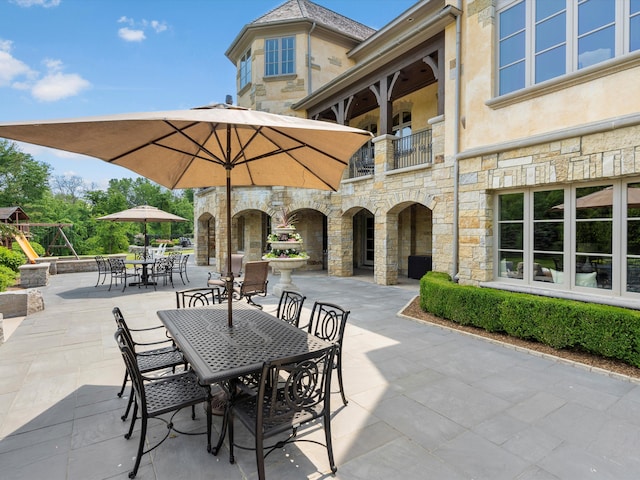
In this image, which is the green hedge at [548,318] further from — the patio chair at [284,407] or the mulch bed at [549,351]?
the patio chair at [284,407]

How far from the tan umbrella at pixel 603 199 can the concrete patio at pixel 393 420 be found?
235 cm

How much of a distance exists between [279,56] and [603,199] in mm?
12637

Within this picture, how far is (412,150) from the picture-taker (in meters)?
9.59

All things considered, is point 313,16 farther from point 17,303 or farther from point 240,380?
point 240,380

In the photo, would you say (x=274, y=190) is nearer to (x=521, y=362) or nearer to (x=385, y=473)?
(x=521, y=362)

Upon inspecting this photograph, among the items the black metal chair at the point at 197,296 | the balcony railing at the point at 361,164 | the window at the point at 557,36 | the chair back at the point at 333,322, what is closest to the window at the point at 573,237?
the window at the point at 557,36

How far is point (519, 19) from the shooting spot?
5.75 meters

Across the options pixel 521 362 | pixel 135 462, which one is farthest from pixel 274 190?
pixel 135 462

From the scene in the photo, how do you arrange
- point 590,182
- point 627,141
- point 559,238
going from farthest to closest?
point 559,238, point 590,182, point 627,141

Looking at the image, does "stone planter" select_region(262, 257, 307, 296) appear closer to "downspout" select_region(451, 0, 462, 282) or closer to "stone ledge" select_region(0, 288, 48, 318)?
"downspout" select_region(451, 0, 462, 282)

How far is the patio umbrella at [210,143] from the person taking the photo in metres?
2.16

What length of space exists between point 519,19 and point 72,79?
68.4 m

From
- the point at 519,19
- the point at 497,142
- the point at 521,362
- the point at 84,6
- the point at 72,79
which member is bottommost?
the point at 521,362

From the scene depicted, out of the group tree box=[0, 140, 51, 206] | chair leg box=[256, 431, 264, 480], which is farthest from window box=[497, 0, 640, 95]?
tree box=[0, 140, 51, 206]
